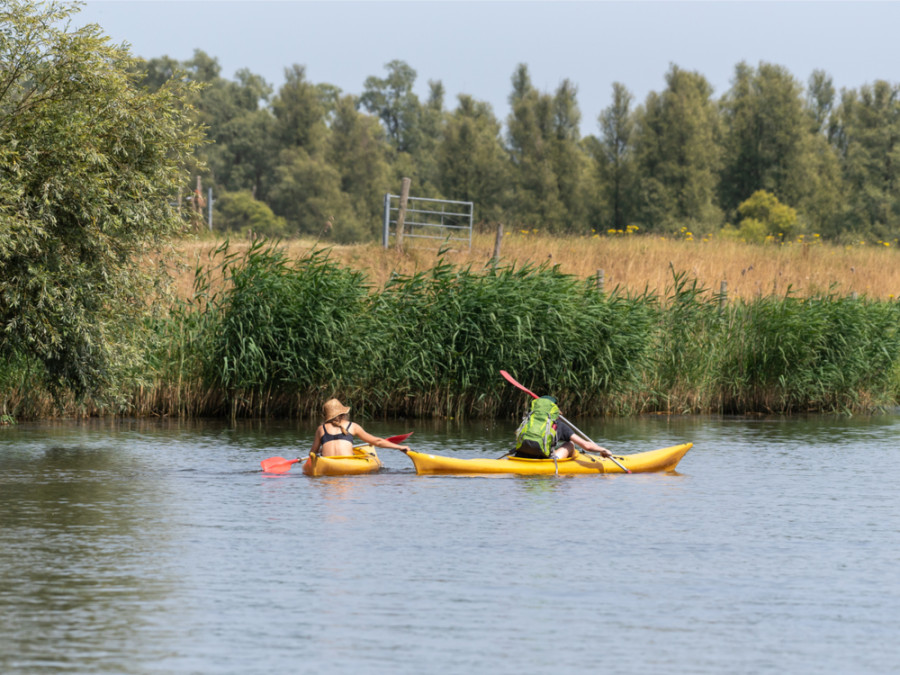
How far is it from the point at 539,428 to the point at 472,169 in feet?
133

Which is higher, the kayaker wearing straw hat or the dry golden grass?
the dry golden grass

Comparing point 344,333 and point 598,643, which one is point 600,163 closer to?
point 344,333

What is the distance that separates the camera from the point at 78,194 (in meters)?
14.9

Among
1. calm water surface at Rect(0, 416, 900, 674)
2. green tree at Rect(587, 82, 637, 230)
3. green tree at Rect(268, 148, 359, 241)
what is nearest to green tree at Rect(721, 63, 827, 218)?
green tree at Rect(587, 82, 637, 230)

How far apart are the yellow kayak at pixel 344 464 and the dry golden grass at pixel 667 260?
1276 centimetres

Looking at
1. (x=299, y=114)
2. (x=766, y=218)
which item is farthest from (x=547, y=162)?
(x=299, y=114)

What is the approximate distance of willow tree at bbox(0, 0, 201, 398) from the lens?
14.7 meters

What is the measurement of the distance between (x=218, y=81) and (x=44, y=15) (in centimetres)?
6909

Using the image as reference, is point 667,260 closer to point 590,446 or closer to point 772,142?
point 590,446

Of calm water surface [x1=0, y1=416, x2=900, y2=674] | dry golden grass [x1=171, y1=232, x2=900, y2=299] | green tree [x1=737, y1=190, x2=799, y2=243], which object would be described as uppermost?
green tree [x1=737, y1=190, x2=799, y2=243]

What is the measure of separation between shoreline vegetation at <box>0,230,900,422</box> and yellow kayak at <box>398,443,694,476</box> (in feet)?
17.9

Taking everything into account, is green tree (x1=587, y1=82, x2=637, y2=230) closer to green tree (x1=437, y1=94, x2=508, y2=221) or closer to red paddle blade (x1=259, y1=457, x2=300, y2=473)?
green tree (x1=437, y1=94, x2=508, y2=221)

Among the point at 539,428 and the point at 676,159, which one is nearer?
the point at 539,428

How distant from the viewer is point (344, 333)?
18438 mm
